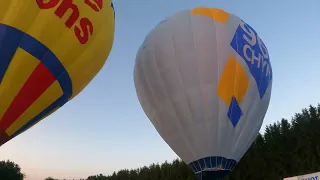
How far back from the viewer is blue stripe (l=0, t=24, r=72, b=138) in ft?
22.0

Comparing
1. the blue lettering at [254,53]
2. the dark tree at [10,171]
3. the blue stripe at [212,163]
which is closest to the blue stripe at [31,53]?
the blue stripe at [212,163]

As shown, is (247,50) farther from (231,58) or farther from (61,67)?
(61,67)

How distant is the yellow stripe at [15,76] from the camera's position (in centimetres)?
662

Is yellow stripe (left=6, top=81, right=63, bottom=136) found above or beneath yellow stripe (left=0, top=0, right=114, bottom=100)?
beneath

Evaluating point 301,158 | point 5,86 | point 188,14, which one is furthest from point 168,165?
point 5,86

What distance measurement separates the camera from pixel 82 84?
833cm

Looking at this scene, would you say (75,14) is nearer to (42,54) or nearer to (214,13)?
(42,54)

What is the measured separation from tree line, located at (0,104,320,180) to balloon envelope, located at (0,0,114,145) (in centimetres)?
1323

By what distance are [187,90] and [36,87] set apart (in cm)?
433

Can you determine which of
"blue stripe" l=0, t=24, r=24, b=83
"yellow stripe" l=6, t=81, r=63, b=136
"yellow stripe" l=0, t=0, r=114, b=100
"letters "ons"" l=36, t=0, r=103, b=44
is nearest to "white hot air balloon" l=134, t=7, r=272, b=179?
"yellow stripe" l=0, t=0, r=114, b=100

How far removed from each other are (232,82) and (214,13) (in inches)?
88.5

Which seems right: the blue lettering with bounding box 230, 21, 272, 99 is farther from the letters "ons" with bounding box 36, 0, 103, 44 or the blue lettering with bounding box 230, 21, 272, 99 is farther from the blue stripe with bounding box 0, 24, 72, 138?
the blue stripe with bounding box 0, 24, 72, 138

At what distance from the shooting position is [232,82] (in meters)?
10.3

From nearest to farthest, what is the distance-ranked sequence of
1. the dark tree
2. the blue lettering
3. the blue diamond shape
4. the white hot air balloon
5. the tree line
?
1. the white hot air balloon
2. the blue diamond shape
3. the blue lettering
4. the tree line
5. the dark tree
